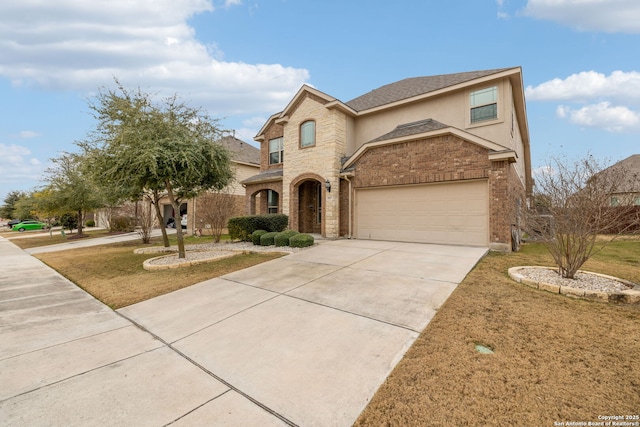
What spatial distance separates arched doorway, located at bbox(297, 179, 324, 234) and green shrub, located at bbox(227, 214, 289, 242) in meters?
2.12

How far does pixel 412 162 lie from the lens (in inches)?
412

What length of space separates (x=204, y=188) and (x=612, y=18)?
15.9 metres

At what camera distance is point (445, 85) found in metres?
11.8

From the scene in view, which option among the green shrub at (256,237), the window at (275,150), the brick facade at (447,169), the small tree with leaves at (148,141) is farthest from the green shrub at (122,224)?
the brick facade at (447,169)

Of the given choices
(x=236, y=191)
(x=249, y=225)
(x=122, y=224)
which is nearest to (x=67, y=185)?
(x=122, y=224)

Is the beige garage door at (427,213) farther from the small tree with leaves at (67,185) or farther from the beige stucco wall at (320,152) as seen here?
the small tree with leaves at (67,185)

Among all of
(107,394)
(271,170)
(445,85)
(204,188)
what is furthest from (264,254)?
(445,85)

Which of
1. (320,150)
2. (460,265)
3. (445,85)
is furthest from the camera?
(320,150)

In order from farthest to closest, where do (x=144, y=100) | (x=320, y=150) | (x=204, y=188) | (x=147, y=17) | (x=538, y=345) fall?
1. (x=320, y=150)
2. (x=204, y=188)
3. (x=147, y=17)
4. (x=144, y=100)
5. (x=538, y=345)

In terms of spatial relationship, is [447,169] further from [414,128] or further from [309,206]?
[309,206]

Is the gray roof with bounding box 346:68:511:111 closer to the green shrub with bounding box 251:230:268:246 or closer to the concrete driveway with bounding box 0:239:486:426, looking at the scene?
the green shrub with bounding box 251:230:268:246

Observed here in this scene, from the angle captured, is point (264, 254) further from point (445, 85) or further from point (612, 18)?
point (612, 18)

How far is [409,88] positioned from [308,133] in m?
5.88

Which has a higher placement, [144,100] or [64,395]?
[144,100]
